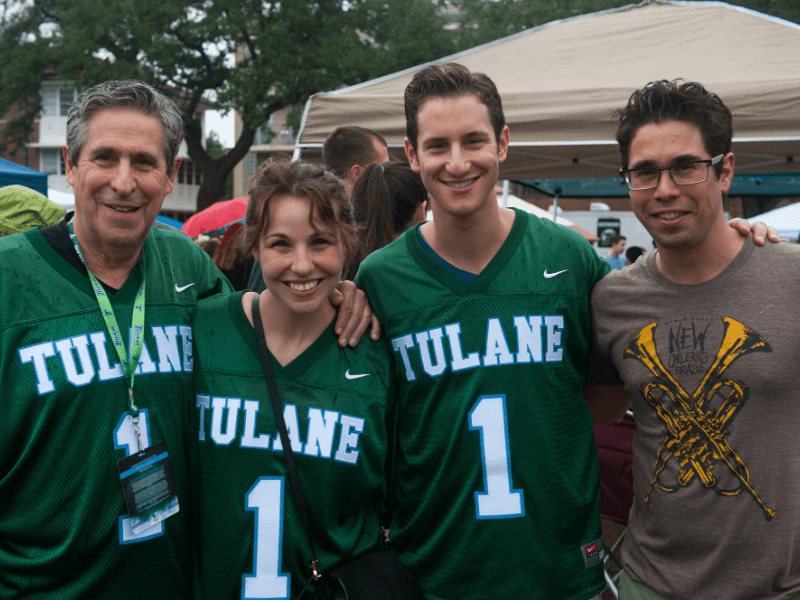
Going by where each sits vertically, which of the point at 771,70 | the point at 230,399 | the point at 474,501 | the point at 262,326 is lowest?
the point at 474,501

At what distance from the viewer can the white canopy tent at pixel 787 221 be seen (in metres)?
12.8

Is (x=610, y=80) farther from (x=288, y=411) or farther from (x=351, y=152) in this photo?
(x=288, y=411)

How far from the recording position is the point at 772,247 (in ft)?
6.92

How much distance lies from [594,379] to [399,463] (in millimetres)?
773

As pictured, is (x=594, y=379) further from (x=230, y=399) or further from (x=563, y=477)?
(x=230, y=399)

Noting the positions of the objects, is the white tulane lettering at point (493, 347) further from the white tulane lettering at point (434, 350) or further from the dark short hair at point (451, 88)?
the dark short hair at point (451, 88)

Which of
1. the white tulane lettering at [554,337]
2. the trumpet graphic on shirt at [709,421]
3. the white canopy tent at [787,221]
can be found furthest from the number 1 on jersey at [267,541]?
the white canopy tent at [787,221]

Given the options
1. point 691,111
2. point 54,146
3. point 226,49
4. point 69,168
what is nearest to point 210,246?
point 69,168

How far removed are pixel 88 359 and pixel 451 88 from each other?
4.76 ft

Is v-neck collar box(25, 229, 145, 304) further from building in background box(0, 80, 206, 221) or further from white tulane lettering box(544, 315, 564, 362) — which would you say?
building in background box(0, 80, 206, 221)

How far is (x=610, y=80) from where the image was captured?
4.62 metres

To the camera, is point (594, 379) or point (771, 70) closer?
point (594, 379)

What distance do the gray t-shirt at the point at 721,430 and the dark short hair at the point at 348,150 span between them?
2309mm

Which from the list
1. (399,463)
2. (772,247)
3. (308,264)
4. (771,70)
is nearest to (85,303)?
(308,264)
